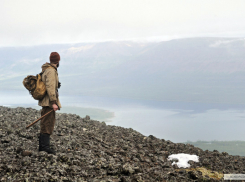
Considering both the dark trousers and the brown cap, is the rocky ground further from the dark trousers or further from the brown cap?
the brown cap

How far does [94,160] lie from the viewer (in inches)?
342

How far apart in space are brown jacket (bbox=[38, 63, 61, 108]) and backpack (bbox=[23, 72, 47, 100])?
0.13m

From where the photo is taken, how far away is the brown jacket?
25.6 ft

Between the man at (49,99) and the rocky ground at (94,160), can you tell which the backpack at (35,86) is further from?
the rocky ground at (94,160)

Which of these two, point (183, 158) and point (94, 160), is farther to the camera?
point (183, 158)

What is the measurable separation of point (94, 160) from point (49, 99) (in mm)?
2520

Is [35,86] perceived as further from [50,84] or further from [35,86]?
[50,84]

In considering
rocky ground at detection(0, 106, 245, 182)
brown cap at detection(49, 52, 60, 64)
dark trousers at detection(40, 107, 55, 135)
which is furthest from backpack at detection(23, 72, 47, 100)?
rocky ground at detection(0, 106, 245, 182)

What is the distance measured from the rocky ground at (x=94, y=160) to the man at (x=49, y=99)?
19.5 inches

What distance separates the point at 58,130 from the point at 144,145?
445 centimetres

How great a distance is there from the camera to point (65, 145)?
1004 cm

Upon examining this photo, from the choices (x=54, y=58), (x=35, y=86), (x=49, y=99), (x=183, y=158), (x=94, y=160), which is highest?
(x=54, y=58)

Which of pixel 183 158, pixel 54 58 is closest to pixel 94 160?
pixel 54 58

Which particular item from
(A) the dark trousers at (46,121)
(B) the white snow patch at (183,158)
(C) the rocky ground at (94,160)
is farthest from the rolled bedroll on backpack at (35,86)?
(B) the white snow patch at (183,158)
